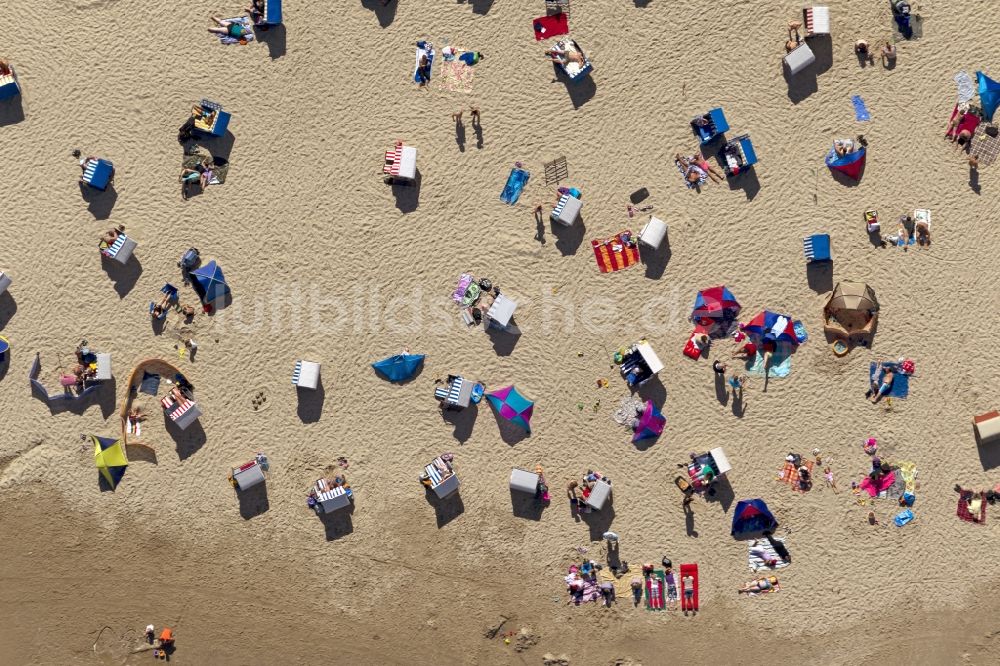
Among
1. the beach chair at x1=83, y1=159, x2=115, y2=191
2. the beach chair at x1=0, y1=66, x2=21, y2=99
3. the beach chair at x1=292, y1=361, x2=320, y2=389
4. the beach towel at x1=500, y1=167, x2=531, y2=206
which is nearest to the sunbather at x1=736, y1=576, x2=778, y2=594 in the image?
the beach towel at x1=500, y1=167, x2=531, y2=206

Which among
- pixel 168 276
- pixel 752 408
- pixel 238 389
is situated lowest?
pixel 752 408

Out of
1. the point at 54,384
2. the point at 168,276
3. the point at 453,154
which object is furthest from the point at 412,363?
the point at 54,384

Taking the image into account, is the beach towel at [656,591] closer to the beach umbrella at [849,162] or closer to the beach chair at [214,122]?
the beach umbrella at [849,162]

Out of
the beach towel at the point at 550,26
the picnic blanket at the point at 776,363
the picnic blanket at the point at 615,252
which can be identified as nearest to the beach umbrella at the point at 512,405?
the picnic blanket at the point at 615,252

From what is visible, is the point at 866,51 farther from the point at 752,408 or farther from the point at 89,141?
the point at 89,141

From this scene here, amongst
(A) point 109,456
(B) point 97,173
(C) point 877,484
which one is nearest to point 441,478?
(A) point 109,456

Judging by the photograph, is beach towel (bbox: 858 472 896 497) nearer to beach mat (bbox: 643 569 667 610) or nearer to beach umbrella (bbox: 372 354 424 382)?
beach mat (bbox: 643 569 667 610)
